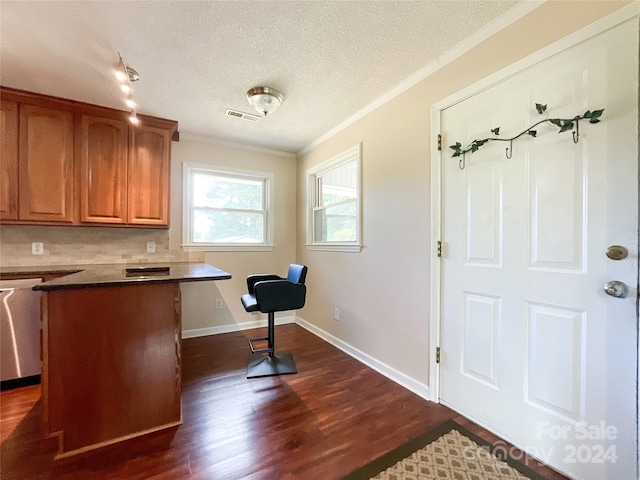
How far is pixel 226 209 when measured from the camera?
11.9ft

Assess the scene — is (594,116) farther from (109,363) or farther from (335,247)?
(109,363)

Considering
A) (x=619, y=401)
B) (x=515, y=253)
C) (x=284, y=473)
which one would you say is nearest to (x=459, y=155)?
(x=515, y=253)

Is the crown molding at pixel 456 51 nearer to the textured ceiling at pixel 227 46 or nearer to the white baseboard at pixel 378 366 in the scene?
the textured ceiling at pixel 227 46

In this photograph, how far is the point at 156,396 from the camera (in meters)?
1.66

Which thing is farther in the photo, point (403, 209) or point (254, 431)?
point (403, 209)

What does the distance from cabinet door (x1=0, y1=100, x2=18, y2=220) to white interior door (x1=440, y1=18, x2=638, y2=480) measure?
362 centimetres

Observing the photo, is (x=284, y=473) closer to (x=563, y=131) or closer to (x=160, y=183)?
(x=563, y=131)

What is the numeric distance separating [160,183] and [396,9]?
268 cm

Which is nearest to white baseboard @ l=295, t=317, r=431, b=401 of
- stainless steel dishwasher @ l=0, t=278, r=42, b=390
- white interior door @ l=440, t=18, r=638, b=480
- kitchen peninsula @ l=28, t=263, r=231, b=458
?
white interior door @ l=440, t=18, r=638, b=480

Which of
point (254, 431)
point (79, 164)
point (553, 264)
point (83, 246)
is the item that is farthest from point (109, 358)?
point (553, 264)

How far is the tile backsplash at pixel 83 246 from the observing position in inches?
102

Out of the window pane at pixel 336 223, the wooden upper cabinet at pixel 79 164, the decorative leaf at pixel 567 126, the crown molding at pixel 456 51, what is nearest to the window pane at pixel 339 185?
the window pane at pixel 336 223

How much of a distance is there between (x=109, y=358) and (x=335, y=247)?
2202 mm

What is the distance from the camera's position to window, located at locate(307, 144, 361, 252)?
114 inches
